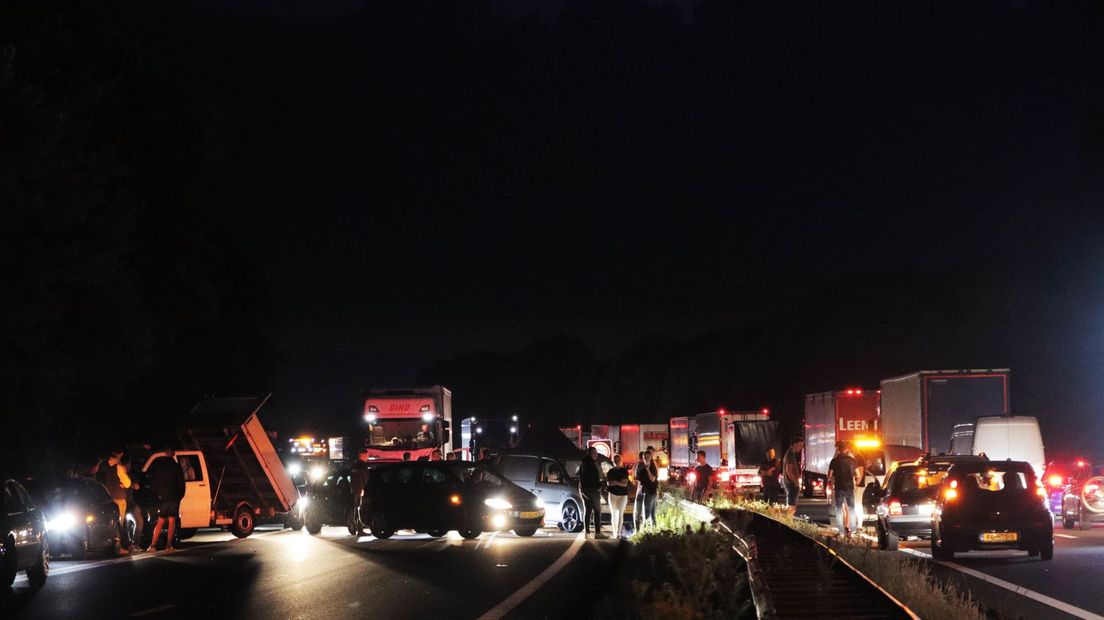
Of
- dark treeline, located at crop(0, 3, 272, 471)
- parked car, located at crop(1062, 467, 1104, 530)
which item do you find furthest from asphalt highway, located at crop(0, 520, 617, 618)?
parked car, located at crop(1062, 467, 1104, 530)

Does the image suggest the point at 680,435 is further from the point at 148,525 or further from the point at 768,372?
the point at 768,372

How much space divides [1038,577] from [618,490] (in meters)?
10.8

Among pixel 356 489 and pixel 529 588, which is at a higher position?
pixel 356 489

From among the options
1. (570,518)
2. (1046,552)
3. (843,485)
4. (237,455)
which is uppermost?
(237,455)

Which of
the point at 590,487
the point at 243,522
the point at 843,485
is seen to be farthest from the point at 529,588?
the point at 243,522

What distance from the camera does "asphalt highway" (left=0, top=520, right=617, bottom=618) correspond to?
16.5 meters

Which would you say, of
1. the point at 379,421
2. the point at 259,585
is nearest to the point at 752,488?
the point at 379,421

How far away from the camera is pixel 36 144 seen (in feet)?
97.8

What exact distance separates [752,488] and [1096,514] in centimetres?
2091

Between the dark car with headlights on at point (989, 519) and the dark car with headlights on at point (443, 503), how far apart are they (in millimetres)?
9435

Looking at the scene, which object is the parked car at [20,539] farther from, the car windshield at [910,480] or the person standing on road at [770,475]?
the person standing on road at [770,475]

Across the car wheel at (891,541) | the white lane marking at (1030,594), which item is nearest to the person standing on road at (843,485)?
the car wheel at (891,541)

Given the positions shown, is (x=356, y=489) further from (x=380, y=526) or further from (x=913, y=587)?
(x=913, y=587)

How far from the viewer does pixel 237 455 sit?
107 ft
